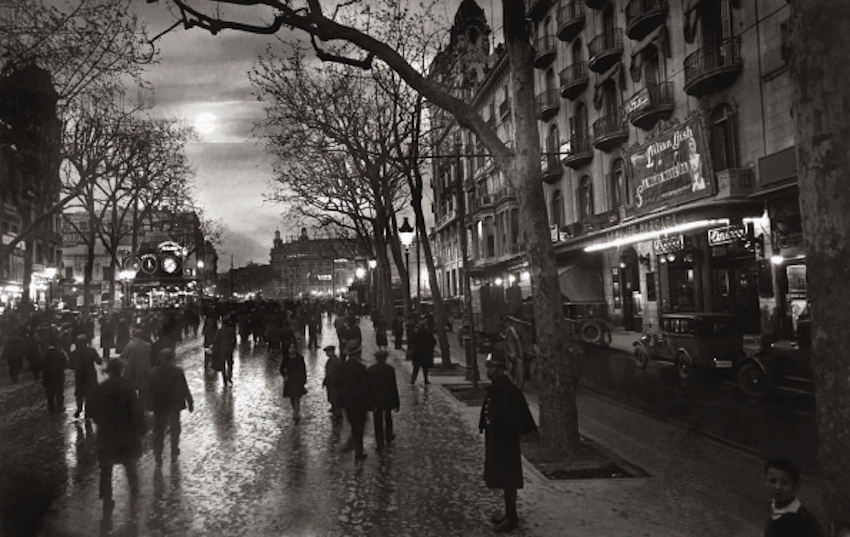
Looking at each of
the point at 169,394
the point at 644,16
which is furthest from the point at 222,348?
the point at 644,16

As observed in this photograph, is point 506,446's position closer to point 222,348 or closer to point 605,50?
point 222,348

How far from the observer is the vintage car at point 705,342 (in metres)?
14.3

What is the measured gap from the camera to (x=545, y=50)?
33656 millimetres

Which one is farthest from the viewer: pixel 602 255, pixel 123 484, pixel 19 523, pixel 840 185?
pixel 602 255

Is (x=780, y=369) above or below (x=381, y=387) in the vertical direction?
below

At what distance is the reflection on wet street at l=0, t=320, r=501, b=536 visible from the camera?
617 centimetres

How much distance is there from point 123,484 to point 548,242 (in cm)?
599

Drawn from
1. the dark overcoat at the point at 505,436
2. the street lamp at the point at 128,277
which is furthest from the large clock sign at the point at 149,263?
the dark overcoat at the point at 505,436

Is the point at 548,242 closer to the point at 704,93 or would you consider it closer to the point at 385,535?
the point at 385,535

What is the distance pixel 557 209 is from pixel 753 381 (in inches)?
917

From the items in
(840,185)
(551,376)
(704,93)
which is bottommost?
(551,376)

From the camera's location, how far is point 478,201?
160 feet

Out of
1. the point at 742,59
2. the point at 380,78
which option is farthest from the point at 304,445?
the point at 742,59

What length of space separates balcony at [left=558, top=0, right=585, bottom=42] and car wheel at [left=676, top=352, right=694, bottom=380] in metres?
20.1
